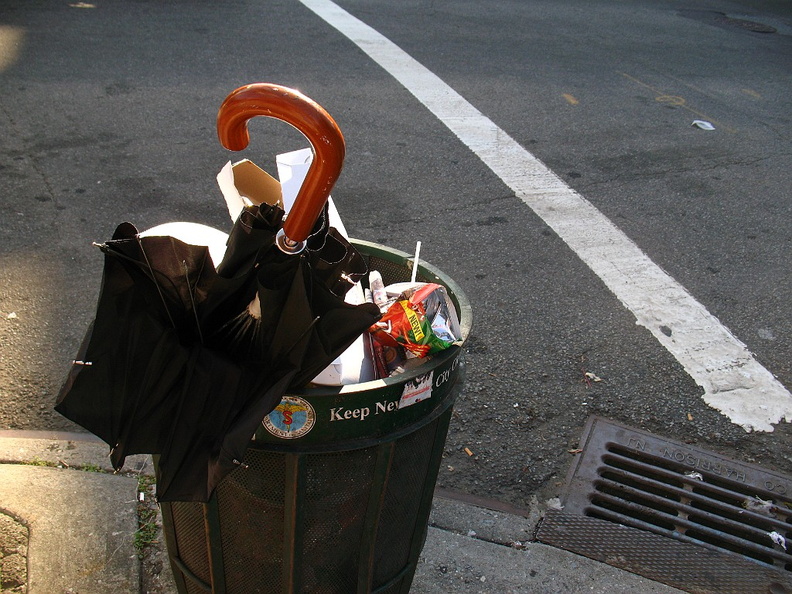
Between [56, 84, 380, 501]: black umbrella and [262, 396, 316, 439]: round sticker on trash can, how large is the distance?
5 cm

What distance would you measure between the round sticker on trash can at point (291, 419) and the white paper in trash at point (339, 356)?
7cm

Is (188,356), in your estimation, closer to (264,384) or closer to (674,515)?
(264,384)

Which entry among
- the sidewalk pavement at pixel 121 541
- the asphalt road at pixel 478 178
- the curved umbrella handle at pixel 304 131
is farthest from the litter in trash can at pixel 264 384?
the asphalt road at pixel 478 178

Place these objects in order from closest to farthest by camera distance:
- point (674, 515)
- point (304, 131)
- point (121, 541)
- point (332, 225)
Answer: point (304, 131)
point (332, 225)
point (121, 541)
point (674, 515)

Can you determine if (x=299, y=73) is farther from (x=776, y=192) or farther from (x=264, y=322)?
(x=264, y=322)

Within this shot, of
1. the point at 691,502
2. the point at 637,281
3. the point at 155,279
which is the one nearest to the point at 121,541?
the point at 155,279

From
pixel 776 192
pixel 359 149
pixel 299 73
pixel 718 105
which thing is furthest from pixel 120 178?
pixel 718 105

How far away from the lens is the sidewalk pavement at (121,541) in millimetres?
2477

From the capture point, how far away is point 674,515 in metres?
3.07

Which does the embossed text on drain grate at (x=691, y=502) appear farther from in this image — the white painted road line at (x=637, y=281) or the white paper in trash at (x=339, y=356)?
the white paper in trash at (x=339, y=356)

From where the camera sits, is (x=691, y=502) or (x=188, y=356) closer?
(x=188, y=356)

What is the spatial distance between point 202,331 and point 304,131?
1.54 ft

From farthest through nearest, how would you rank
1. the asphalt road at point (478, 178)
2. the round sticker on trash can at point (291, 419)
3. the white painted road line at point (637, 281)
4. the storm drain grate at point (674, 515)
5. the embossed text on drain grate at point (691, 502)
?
the white painted road line at point (637, 281)
the asphalt road at point (478, 178)
the embossed text on drain grate at point (691, 502)
the storm drain grate at point (674, 515)
the round sticker on trash can at point (291, 419)

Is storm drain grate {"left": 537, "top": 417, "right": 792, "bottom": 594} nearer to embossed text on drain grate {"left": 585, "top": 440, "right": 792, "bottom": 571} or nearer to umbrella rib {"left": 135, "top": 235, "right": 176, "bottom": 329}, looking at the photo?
embossed text on drain grate {"left": 585, "top": 440, "right": 792, "bottom": 571}
